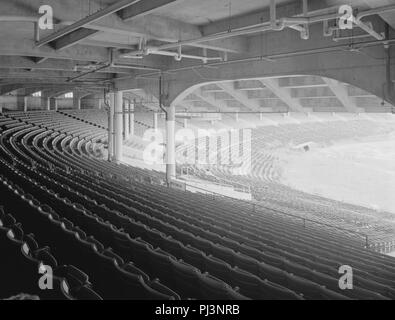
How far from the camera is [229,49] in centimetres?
1238

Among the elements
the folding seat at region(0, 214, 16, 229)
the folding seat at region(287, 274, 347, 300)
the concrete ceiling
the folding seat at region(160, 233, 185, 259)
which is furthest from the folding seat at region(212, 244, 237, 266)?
the concrete ceiling

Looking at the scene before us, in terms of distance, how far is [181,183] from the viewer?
1697cm

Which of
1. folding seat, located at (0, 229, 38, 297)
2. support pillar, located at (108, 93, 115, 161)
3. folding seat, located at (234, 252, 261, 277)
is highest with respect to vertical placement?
support pillar, located at (108, 93, 115, 161)

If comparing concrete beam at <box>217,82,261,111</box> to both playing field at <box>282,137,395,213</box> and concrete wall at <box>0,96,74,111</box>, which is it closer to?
playing field at <box>282,137,395,213</box>

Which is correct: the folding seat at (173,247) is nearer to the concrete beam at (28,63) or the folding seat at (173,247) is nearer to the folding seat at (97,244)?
the folding seat at (97,244)

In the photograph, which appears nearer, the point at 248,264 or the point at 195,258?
the point at 195,258

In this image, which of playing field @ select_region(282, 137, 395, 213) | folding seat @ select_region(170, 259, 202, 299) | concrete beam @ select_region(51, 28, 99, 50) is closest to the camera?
folding seat @ select_region(170, 259, 202, 299)

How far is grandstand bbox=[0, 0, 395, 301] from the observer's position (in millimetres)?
3727

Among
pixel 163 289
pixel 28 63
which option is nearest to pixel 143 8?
pixel 163 289

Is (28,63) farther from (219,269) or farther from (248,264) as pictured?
(219,269)

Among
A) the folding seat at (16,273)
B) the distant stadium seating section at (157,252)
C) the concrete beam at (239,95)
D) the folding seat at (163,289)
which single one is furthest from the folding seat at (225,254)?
the concrete beam at (239,95)

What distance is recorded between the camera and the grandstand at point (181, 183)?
12.2ft

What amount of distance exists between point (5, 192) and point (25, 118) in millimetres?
20756
